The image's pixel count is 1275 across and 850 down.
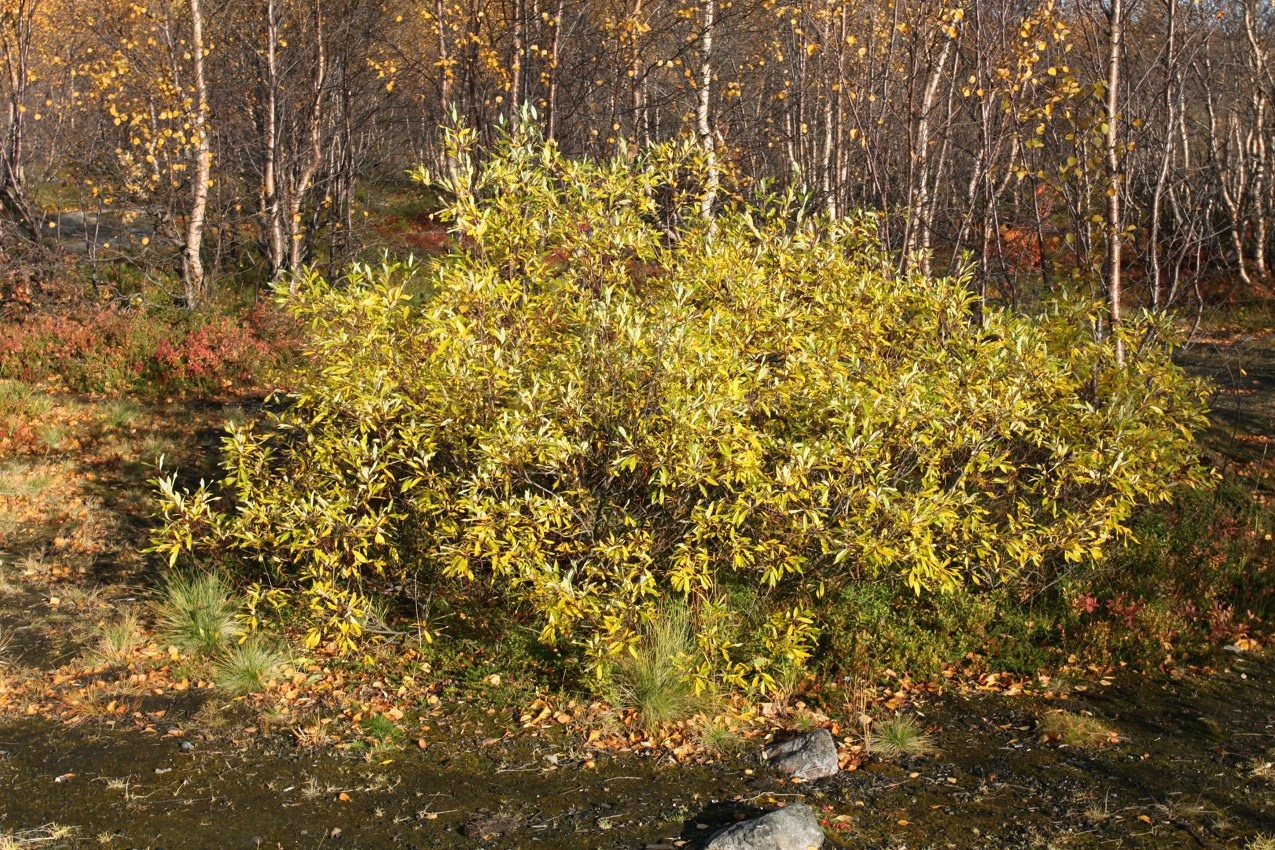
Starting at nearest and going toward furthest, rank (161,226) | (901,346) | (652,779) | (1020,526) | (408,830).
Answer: (408,830) < (652,779) < (1020,526) < (901,346) < (161,226)

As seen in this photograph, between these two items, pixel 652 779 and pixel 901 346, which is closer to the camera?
pixel 652 779

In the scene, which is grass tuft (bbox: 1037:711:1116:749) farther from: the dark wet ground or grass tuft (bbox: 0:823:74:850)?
grass tuft (bbox: 0:823:74:850)

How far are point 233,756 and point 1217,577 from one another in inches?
252

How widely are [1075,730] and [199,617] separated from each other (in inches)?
204

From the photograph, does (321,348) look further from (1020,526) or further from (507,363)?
(1020,526)

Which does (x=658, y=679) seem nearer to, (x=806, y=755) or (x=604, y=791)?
(x=604, y=791)

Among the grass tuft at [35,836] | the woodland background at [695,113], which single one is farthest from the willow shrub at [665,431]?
the woodland background at [695,113]

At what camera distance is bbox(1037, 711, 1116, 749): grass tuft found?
511 centimetres

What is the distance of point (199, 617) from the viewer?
595cm

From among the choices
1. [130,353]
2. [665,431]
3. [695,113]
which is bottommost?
[665,431]

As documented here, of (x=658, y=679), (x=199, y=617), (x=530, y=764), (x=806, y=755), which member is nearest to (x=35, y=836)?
(x=199, y=617)

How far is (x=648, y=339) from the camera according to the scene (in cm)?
480

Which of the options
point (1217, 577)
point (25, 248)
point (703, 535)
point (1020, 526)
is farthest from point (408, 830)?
point (25, 248)

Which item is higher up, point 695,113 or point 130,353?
point 695,113
